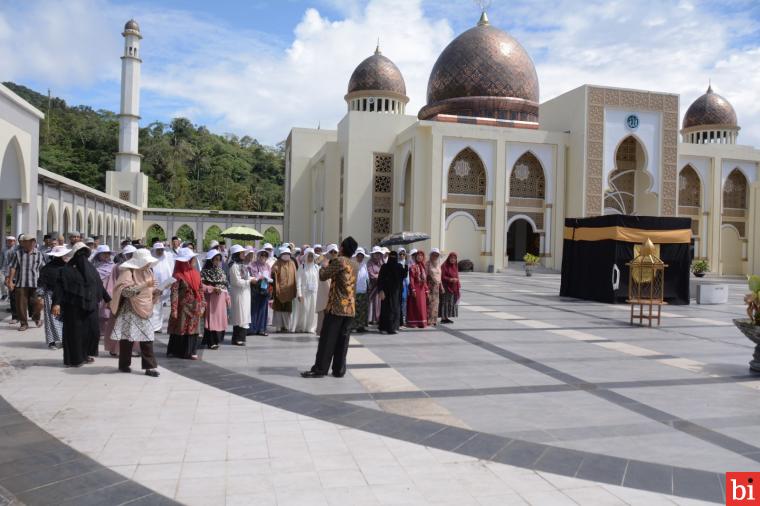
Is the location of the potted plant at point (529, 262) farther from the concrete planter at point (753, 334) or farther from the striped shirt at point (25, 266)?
the striped shirt at point (25, 266)

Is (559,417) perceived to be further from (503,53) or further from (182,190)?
(182,190)

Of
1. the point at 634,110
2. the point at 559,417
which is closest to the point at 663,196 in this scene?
the point at 634,110

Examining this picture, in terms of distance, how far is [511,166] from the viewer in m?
28.0

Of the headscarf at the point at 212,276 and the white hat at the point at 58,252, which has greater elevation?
the white hat at the point at 58,252

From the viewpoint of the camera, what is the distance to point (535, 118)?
105 ft

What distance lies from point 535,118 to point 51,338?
28500mm

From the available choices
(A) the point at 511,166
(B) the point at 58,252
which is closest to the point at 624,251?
(B) the point at 58,252

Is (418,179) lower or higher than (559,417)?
higher

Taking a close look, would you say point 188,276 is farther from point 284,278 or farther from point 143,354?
point 284,278

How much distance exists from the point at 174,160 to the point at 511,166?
3553cm

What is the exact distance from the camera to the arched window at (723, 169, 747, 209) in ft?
104

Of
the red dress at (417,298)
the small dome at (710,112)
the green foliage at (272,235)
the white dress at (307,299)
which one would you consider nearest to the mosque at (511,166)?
the small dome at (710,112)

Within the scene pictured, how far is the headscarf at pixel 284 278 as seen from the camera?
9.10m

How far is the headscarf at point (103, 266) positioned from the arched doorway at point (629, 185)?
25.4 meters
